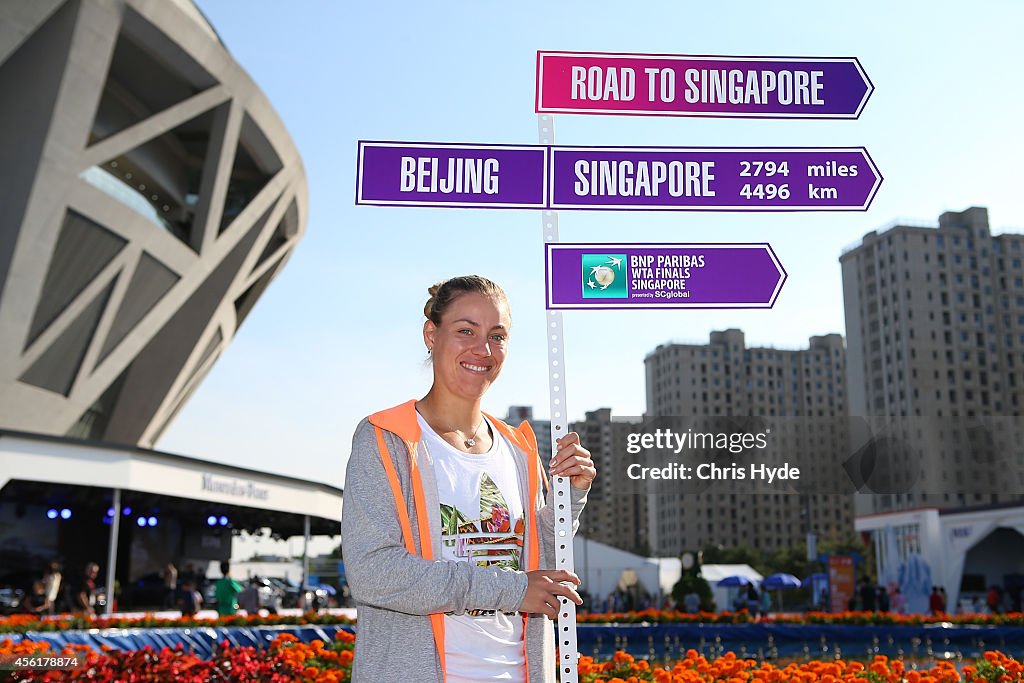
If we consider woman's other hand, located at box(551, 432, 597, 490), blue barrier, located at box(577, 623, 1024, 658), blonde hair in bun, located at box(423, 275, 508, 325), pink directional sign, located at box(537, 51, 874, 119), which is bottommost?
blue barrier, located at box(577, 623, 1024, 658)

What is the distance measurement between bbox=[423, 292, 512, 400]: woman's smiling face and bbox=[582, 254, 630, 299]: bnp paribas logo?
0.54m

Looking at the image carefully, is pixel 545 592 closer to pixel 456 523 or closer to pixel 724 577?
pixel 456 523

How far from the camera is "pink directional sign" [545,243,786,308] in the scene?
3242 mm

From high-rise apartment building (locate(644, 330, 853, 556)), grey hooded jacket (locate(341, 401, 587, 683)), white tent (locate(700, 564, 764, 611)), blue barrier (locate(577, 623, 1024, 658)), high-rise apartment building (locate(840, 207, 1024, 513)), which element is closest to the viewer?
grey hooded jacket (locate(341, 401, 587, 683))

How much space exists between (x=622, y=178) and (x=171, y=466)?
74.0 feet

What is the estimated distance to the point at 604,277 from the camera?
10.7 feet

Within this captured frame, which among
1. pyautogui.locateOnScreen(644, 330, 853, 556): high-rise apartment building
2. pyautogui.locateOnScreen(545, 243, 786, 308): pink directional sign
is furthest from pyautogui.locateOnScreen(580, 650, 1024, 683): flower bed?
pyautogui.locateOnScreen(644, 330, 853, 556): high-rise apartment building

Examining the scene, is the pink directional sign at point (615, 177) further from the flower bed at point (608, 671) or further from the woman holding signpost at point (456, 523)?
the flower bed at point (608, 671)

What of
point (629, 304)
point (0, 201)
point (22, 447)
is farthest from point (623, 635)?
point (0, 201)

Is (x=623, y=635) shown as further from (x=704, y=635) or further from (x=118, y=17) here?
(x=118, y=17)

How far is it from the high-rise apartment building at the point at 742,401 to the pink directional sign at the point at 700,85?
124285mm

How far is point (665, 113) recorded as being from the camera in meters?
3.39

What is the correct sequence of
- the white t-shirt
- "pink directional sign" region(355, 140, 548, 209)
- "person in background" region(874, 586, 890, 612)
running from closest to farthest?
the white t-shirt
"pink directional sign" region(355, 140, 548, 209)
"person in background" region(874, 586, 890, 612)

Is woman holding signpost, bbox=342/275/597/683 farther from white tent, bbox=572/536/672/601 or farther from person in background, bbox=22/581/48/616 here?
white tent, bbox=572/536/672/601
